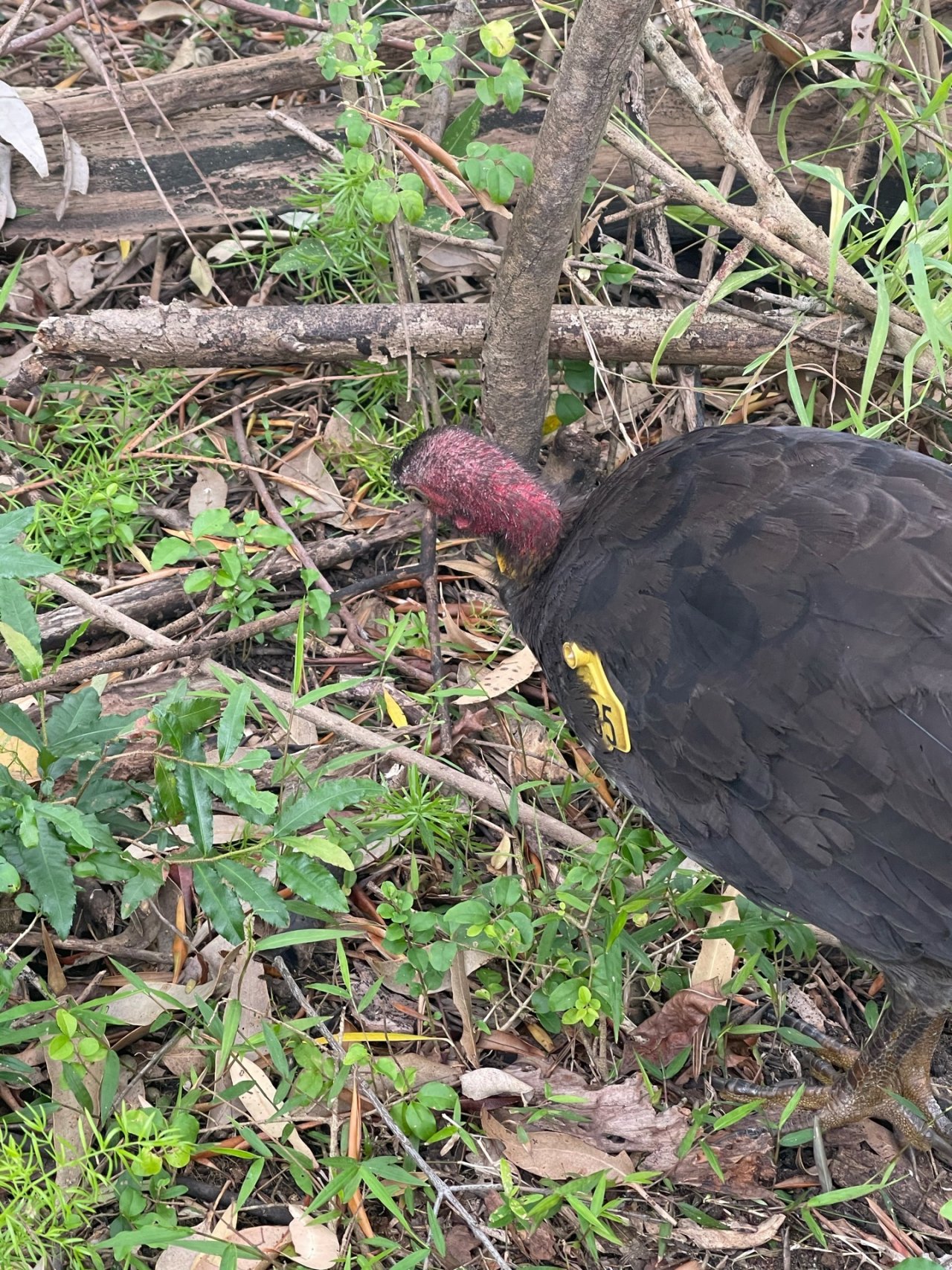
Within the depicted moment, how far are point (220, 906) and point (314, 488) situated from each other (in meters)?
1.85

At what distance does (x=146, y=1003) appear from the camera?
2.90 meters

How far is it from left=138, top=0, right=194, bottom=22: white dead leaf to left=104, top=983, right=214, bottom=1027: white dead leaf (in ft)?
13.2

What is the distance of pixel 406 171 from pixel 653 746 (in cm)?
224

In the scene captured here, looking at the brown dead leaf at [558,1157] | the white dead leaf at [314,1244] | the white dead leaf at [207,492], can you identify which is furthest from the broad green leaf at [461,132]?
the white dead leaf at [314,1244]

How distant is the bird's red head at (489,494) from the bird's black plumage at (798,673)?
27 cm

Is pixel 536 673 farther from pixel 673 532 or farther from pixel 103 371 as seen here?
pixel 103 371

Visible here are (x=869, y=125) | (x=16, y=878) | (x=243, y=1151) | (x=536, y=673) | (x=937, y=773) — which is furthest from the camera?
(x=869, y=125)

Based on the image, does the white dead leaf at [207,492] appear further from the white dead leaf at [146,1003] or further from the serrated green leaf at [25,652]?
the white dead leaf at [146,1003]

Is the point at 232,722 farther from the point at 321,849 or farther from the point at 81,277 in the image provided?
the point at 81,277

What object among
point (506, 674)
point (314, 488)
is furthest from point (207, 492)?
point (506, 674)

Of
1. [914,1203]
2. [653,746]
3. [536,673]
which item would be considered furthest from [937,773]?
[536,673]

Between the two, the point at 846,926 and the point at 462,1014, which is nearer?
the point at 846,926

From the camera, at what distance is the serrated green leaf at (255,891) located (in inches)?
99.5

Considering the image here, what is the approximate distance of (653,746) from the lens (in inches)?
108
